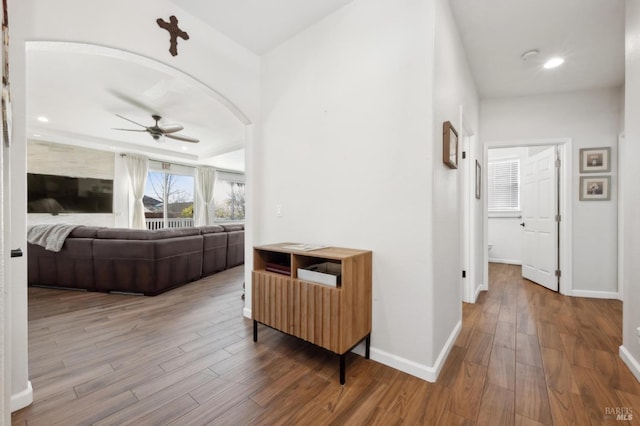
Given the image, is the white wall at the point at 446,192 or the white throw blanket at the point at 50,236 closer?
the white wall at the point at 446,192

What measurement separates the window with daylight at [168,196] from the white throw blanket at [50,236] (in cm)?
337

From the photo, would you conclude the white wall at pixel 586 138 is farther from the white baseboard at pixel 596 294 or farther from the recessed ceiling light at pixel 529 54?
the recessed ceiling light at pixel 529 54

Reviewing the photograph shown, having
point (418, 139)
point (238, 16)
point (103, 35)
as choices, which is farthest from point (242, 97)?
point (418, 139)

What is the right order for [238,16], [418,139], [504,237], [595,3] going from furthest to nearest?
[504,237], [238,16], [595,3], [418,139]

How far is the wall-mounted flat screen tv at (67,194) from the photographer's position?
522 cm

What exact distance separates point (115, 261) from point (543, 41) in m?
5.35

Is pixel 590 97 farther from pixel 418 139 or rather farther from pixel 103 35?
pixel 103 35

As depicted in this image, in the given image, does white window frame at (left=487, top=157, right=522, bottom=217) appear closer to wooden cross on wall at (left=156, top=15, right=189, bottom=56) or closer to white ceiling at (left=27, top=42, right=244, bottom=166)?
white ceiling at (left=27, top=42, right=244, bottom=166)

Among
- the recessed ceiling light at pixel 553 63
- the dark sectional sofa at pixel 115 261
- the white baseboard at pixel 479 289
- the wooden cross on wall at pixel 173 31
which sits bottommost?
the white baseboard at pixel 479 289

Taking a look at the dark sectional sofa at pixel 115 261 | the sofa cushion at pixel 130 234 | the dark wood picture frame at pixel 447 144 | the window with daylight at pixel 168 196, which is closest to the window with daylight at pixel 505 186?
the dark wood picture frame at pixel 447 144

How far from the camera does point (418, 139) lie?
1723mm

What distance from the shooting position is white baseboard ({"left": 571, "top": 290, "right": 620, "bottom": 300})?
130 inches

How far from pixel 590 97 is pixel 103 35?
16.9 ft

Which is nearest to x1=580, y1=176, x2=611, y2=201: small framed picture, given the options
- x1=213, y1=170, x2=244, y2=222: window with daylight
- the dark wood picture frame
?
the dark wood picture frame
